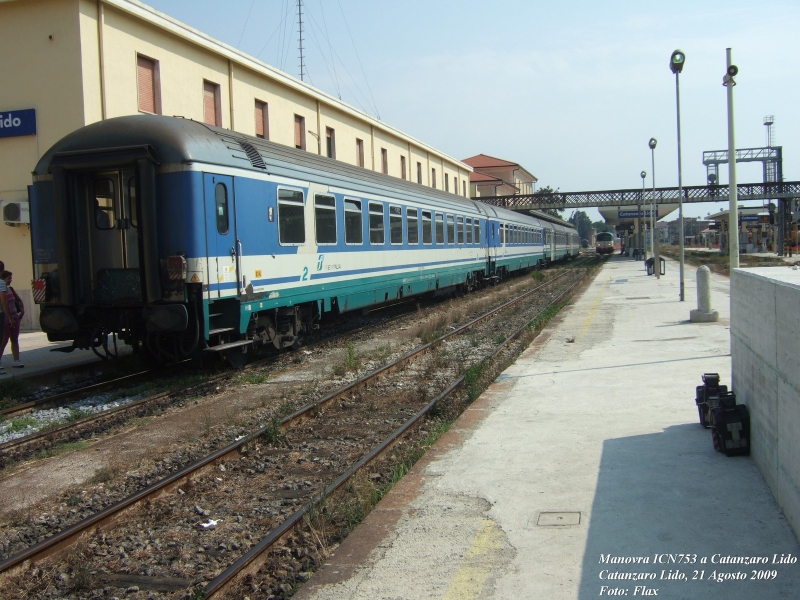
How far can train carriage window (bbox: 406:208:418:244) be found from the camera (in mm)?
18109

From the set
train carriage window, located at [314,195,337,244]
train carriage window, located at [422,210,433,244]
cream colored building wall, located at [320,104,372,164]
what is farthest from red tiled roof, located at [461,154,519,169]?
train carriage window, located at [314,195,337,244]

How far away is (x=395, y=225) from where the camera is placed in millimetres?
17062

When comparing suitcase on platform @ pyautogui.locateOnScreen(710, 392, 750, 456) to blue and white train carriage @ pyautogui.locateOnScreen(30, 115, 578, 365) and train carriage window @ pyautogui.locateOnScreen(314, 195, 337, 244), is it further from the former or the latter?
train carriage window @ pyautogui.locateOnScreen(314, 195, 337, 244)

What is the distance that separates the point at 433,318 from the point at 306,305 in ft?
19.9

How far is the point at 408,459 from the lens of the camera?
6.65 metres

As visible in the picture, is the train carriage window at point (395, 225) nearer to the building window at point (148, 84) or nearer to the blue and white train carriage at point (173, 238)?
the blue and white train carriage at point (173, 238)

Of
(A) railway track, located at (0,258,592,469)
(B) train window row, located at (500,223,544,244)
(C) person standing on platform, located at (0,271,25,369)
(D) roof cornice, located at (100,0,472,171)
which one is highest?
(D) roof cornice, located at (100,0,472,171)

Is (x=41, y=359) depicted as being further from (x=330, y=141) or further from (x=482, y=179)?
(x=482, y=179)

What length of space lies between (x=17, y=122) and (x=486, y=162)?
6546cm

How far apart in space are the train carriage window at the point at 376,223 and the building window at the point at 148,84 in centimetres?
667

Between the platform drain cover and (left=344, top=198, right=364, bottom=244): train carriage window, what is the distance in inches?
380

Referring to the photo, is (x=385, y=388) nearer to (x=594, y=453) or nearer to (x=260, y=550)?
(x=594, y=453)

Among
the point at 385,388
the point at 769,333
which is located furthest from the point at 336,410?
the point at 769,333

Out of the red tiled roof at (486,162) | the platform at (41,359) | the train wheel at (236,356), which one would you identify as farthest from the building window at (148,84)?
the red tiled roof at (486,162)
